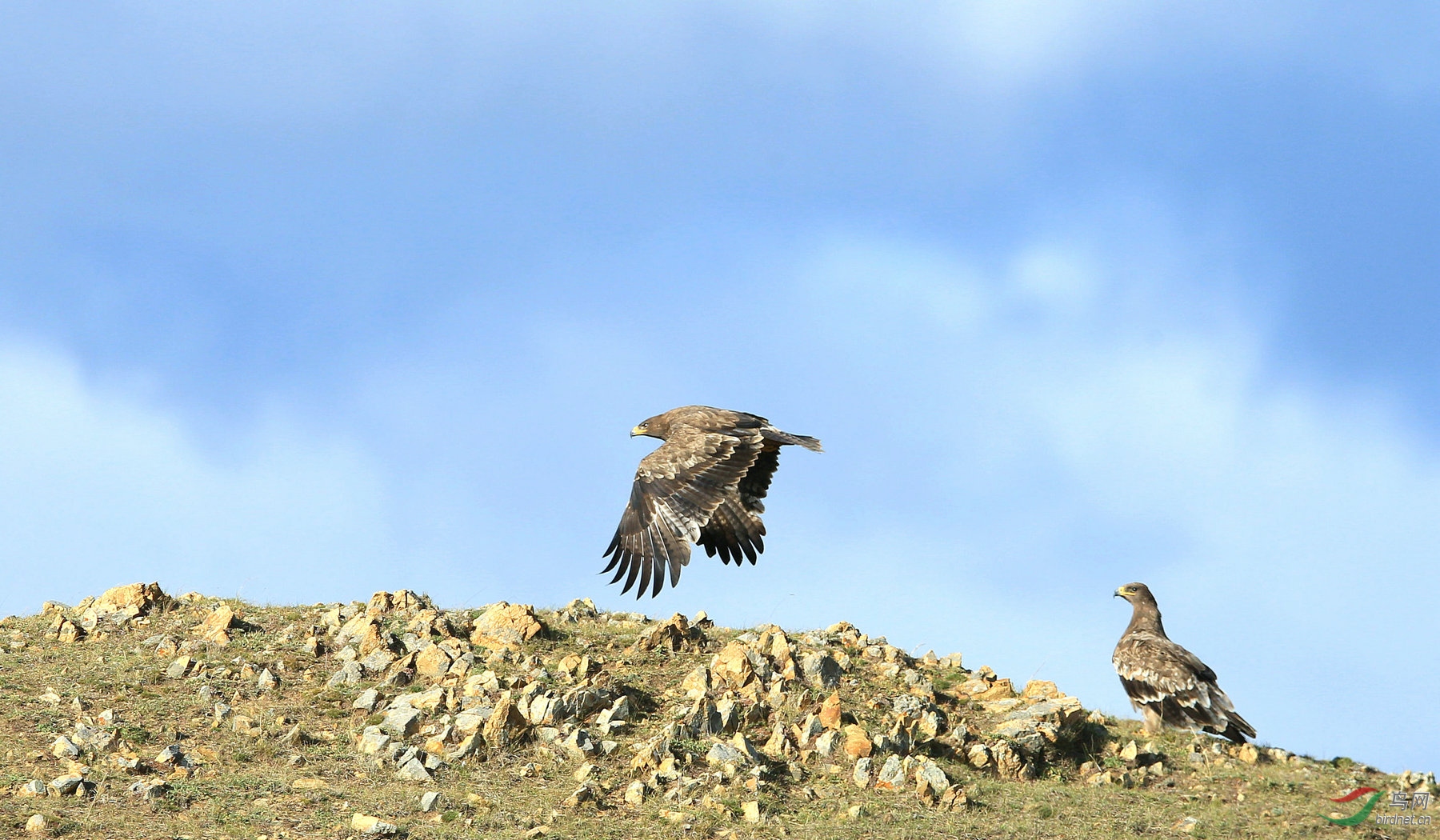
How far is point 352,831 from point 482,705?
10.1ft

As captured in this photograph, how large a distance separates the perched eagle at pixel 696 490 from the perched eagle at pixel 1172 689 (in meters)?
6.05

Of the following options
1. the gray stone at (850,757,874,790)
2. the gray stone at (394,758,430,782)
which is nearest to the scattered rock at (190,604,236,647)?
the gray stone at (394,758,430,782)

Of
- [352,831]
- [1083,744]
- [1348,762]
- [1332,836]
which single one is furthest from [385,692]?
[1348,762]

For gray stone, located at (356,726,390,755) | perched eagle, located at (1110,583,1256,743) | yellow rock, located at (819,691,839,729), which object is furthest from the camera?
perched eagle, located at (1110,583,1256,743)

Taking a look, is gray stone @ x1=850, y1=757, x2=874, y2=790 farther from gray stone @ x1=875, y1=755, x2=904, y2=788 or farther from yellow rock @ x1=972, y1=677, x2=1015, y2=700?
yellow rock @ x1=972, y1=677, x2=1015, y2=700

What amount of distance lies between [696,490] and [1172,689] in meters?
7.86

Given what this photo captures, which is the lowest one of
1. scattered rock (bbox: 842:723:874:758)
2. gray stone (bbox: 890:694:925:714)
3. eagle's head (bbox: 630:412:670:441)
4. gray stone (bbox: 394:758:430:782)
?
gray stone (bbox: 394:758:430:782)

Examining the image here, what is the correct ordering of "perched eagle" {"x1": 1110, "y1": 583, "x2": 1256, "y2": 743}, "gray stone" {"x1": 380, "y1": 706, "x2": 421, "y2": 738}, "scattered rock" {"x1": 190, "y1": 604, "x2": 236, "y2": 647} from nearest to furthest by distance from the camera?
"gray stone" {"x1": 380, "y1": 706, "x2": 421, "y2": 738} → "perched eagle" {"x1": 1110, "y1": 583, "x2": 1256, "y2": 743} → "scattered rock" {"x1": 190, "y1": 604, "x2": 236, "y2": 647}

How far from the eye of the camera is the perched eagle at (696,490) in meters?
16.8

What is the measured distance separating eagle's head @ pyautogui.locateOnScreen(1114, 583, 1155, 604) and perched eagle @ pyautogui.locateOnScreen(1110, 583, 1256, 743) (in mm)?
796

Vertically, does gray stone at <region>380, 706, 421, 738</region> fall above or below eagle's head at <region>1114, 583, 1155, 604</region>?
below

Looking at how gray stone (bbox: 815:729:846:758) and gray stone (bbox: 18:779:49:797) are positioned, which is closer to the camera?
gray stone (bbox: 18:779:49:797)

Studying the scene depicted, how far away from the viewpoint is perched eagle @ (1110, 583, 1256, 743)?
17219mm

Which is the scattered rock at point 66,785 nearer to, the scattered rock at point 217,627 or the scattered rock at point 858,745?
the scattered rock at point 217,627
